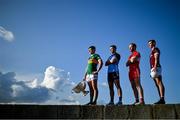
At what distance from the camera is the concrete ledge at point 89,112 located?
7.99 meters

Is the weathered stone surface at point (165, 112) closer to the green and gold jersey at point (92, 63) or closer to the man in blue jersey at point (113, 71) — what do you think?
the man in blue jersey at point (113, 71)

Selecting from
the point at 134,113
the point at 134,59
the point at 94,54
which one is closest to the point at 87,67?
the point at 94,54

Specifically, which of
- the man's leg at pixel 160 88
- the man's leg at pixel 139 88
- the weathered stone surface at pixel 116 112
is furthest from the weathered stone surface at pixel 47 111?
the man's leg at pixel 160 88

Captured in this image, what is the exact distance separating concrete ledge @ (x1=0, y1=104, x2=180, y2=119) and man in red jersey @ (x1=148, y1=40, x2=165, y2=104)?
0.61 metres

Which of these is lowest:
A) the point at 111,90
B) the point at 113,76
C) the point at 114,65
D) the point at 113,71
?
the point at 111,90

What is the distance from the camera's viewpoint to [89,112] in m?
8.18

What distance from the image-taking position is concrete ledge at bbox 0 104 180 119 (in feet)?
26.2

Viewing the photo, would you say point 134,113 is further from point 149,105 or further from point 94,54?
point 94,54

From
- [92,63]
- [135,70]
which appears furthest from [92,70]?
[135,70]

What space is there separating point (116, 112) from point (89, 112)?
2.45ft

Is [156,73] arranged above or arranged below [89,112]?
above

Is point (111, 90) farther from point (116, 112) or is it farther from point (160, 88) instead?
point (160, 88)

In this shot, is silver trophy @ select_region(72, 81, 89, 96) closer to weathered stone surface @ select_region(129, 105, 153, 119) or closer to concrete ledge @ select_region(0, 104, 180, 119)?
concrete ledge @ select_region(0, 104, 180, 119)

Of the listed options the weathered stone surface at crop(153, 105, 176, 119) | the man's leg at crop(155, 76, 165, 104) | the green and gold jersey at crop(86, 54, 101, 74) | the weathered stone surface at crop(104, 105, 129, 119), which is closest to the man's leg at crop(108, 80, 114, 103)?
the green and gold jersey at crop(86, 54, 101, 74)
